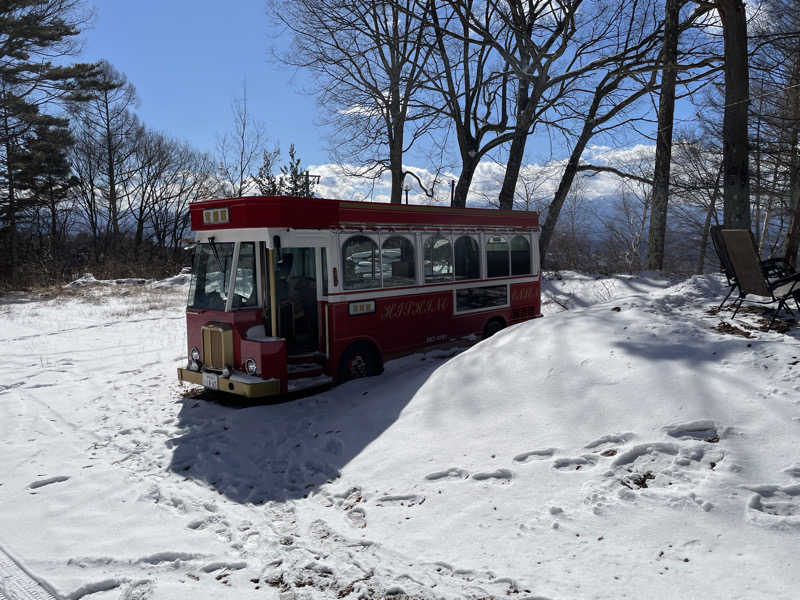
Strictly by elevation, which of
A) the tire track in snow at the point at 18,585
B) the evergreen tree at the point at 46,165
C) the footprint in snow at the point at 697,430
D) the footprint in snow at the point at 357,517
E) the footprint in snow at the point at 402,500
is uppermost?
the evergreen tree at the point at 46,165

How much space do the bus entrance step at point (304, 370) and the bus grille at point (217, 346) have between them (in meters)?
0.99

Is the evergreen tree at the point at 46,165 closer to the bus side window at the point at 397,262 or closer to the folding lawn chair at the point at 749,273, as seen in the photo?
the bus side window at the point at 397,262

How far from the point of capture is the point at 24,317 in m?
17.7

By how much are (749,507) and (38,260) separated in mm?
34193

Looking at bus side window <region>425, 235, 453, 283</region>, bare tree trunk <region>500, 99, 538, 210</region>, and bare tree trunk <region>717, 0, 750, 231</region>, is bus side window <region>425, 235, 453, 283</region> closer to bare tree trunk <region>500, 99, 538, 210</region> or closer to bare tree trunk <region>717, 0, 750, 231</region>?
bare tree trunk <region>717, 0, 750, 231</region>

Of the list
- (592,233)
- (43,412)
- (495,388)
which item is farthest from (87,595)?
(592,233)

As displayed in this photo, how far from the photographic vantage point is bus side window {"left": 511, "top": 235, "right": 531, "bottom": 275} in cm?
1227

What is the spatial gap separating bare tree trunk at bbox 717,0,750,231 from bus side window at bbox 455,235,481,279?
4.56 m

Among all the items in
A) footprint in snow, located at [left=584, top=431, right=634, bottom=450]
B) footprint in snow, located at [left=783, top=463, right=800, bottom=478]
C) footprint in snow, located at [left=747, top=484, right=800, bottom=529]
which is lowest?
footprint in snow, located at [left=747, top=484, right=800, bottom=529]

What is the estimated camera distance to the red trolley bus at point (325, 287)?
805 cm

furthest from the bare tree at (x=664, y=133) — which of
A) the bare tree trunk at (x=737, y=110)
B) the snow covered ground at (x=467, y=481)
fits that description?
the snow covered ground at (x=467, y=481)

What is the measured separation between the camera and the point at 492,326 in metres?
11.8

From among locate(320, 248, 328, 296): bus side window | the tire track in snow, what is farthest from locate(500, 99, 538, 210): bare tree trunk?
the tire track in snow

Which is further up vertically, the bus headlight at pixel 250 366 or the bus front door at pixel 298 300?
the bus front door at pixel 298 300
